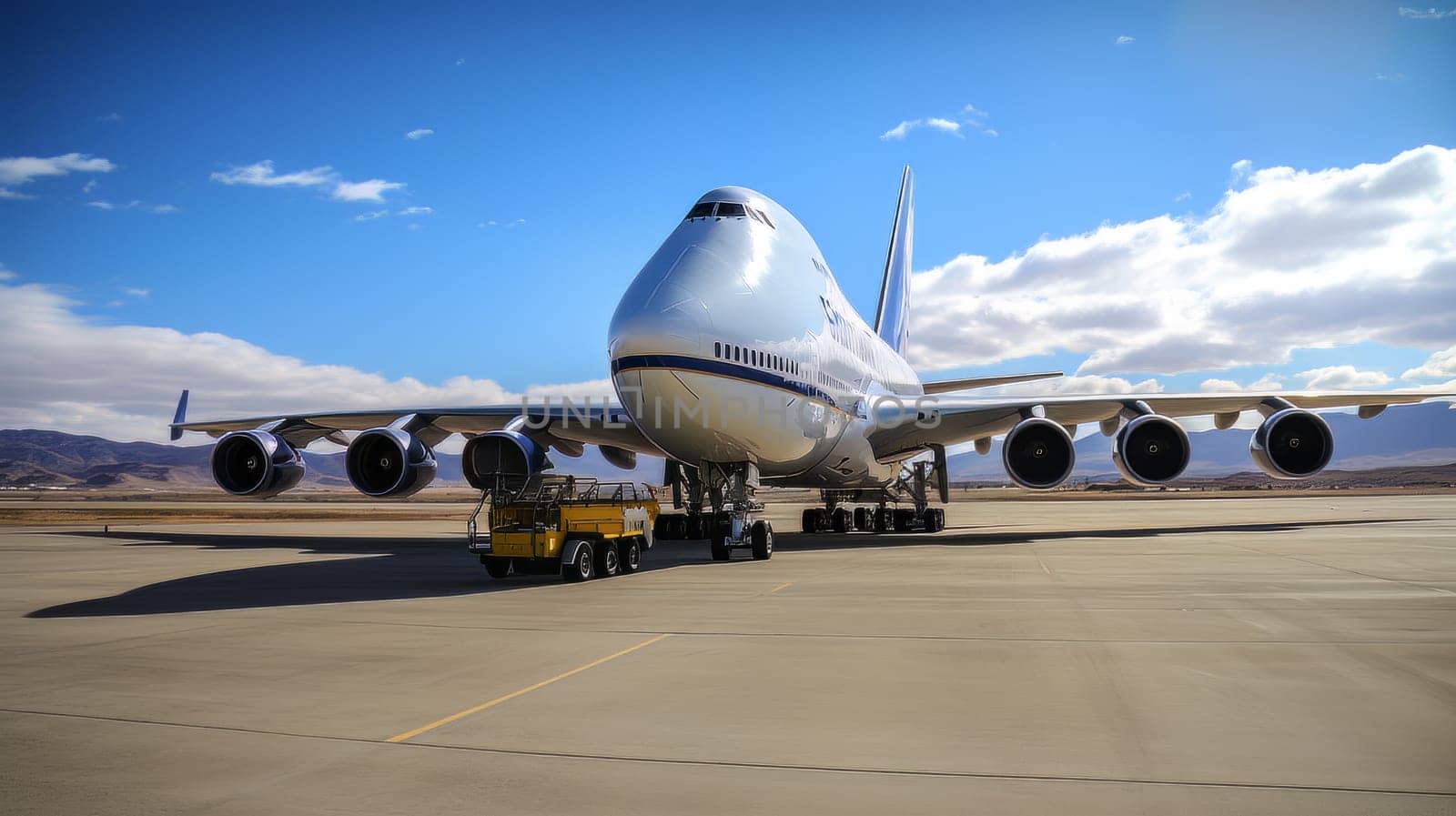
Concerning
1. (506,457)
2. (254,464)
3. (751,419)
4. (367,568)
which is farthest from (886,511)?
(254,464)

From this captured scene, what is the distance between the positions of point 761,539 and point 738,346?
4.11 metres

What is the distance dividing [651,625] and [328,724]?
171 inches

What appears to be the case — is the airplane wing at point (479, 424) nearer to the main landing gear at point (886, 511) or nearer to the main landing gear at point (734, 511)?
the main landing gear at point (734, 511)

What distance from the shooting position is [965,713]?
5.90 m

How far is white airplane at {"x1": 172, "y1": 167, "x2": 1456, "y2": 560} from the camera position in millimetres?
16141

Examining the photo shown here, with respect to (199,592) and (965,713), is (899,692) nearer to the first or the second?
(965,713)

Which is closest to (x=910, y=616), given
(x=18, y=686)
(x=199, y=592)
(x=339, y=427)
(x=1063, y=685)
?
(x=1063, y=685)

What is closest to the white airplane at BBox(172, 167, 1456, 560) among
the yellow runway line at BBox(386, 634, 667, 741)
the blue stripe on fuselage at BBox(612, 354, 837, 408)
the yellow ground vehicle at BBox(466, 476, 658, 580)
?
the blue stripe on fuselage at BBox(612, 354, 837, 408)

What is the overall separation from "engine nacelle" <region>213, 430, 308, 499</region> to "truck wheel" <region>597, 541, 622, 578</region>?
1189 centimetres

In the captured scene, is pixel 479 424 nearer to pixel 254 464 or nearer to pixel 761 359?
pixel 254 464

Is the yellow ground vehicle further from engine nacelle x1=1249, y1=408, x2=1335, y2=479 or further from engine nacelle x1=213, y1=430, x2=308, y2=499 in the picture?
engine nacelle x1=1249, y1=408, x2=1335, y2=479

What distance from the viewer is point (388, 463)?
2181 centimetres

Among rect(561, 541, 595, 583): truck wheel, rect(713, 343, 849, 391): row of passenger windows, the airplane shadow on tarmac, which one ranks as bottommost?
the airplane shadow on tarmac

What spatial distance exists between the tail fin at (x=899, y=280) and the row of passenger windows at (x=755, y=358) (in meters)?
22.3
